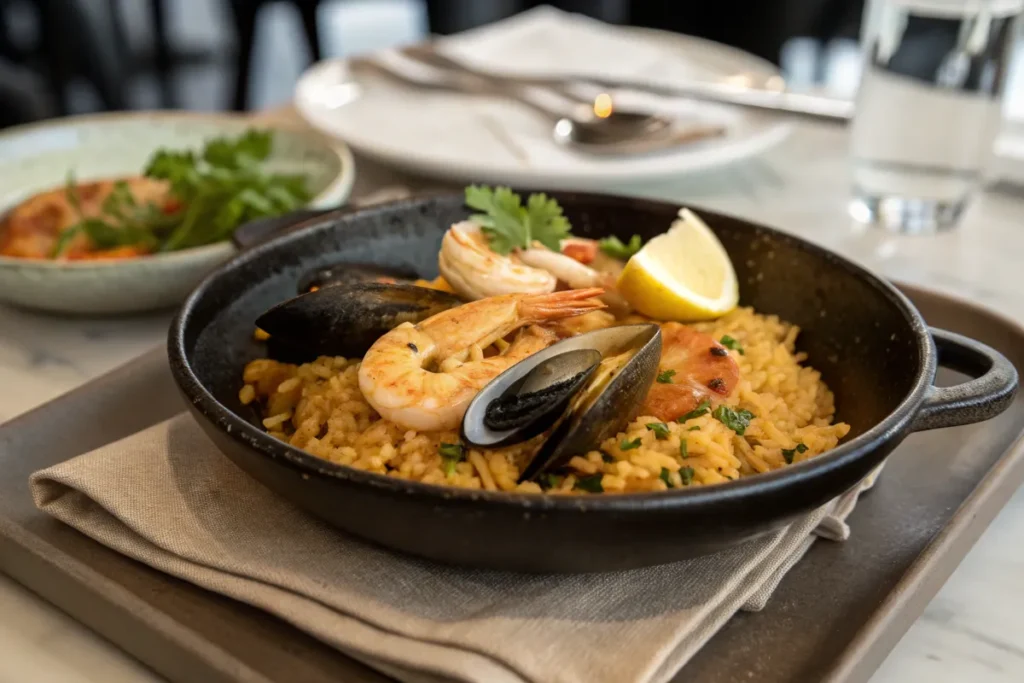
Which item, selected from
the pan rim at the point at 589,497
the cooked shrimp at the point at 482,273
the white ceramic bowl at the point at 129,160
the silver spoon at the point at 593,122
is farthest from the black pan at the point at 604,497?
the silver spoon at the point at 593,122

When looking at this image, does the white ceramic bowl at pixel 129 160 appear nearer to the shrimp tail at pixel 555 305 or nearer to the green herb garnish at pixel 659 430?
the shrimp tail at pixel 555 305

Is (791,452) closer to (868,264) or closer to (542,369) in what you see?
(542,369)

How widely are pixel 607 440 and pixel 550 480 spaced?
0.30ft

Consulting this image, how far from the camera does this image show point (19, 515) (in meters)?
1.20

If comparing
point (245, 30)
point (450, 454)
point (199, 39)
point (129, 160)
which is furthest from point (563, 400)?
point (199, 39)

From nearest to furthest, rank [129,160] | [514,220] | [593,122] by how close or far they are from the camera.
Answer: [514,220] → [129,160] → [593,122]

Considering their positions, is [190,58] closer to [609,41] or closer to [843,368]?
[609,41]

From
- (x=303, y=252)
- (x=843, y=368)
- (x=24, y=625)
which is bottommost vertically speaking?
(x=24, y=625)

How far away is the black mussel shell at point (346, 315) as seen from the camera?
51.8 inches

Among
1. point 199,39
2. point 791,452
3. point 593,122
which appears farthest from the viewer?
point 199,39

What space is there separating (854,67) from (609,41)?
4051 mm

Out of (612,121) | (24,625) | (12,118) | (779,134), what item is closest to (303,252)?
(24,625)

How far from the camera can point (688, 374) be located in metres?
1.33

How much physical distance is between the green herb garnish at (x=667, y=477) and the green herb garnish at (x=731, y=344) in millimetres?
402
